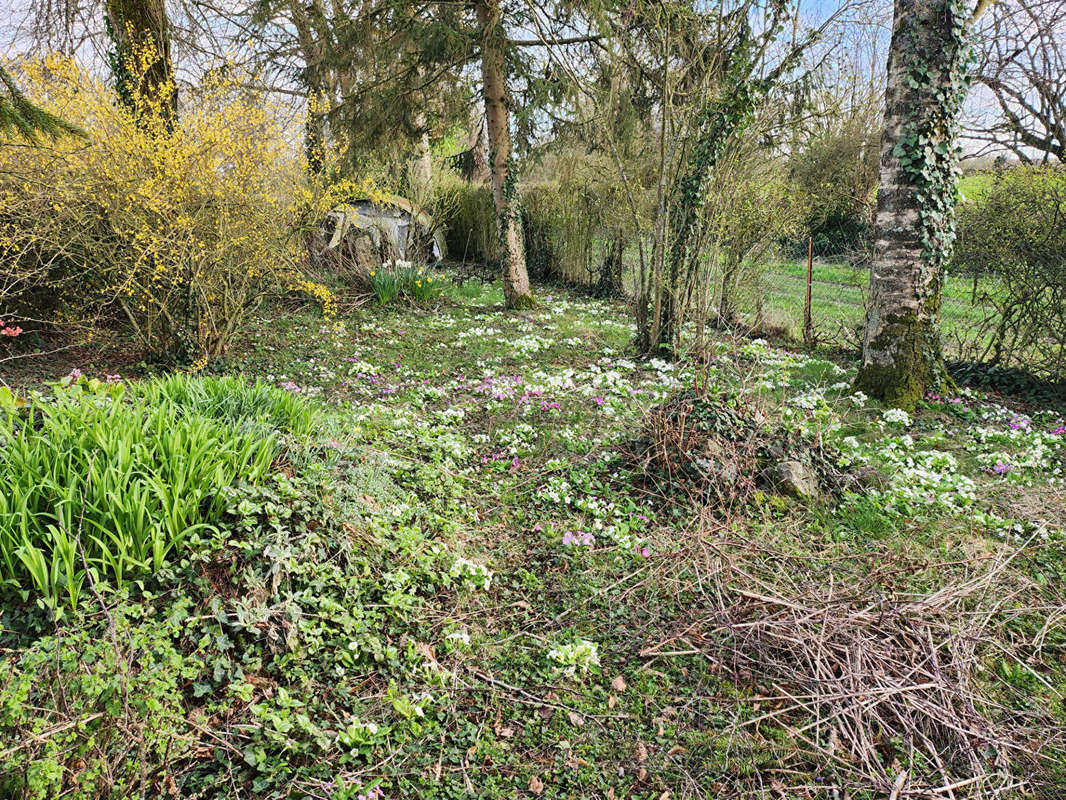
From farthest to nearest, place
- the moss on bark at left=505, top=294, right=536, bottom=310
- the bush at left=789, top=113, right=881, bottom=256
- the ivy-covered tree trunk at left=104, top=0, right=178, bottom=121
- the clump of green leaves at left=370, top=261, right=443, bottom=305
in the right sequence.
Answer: the bush at left=789, top=113, right=881, bottom=256
the moss on bark at left=505, top=294, right=536, bottom=310
the clump of green leaves at left=370, top=261, right=443, bottom=305
the ivy-covered tree trunk at left=104, top=0, right=178, bottom=121

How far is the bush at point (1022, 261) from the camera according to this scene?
5.54 m

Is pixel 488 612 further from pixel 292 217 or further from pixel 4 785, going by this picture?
pixel 292 217

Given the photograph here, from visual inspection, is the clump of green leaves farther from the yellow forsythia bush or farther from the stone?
the stone

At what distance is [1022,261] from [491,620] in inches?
248

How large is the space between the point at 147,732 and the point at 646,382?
503cm

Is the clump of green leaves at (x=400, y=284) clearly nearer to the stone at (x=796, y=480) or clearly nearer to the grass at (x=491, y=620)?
the grass at (x=491, y=620)

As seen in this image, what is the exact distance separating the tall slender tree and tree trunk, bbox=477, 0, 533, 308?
5.61 metres

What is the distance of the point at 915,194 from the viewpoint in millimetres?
5406

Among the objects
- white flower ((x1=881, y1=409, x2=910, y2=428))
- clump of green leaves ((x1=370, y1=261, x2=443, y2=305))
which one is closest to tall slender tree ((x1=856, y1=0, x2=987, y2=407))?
white flower ((x1=881, y1=409, x2=910, y2=428))

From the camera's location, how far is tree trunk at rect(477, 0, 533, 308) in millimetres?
8895

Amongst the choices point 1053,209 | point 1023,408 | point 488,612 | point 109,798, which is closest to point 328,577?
point 488,612

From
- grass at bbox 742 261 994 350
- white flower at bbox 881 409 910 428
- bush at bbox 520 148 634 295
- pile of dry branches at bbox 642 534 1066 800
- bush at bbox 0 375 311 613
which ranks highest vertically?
bush at bbox 520 148 634 295

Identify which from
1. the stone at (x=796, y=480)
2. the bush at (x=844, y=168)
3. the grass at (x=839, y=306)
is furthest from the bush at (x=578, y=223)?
the stone at (x=796, y=480)

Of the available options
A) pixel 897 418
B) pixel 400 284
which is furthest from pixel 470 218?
pixel 897 418
